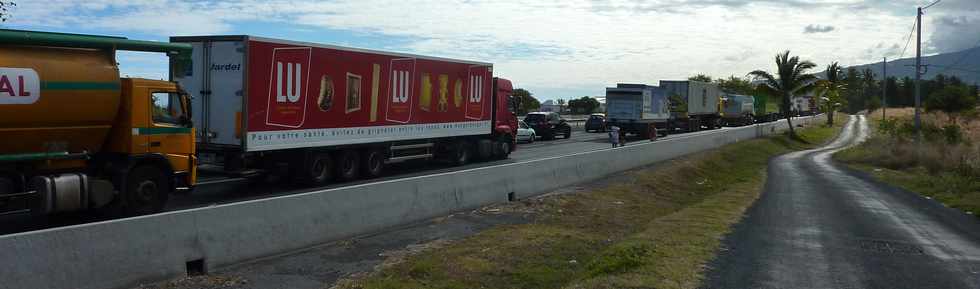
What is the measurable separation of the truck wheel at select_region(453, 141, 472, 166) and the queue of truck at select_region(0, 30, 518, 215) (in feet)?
0.23

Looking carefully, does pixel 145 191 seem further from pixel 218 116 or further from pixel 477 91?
pixel 477 91

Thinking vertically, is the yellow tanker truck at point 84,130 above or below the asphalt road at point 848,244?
above

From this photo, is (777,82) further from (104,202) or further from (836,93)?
(104,202)

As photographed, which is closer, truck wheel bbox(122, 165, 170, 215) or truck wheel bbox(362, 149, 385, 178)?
truck wheel bbox(122, 165, 170, 215)

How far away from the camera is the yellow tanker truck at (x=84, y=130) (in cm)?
1124

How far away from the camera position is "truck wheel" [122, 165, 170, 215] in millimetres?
12805

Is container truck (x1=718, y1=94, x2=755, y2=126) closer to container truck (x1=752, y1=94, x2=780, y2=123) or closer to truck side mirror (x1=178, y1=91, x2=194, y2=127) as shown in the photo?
container truck (x1=752, y1=94, x2=780, y2=123)

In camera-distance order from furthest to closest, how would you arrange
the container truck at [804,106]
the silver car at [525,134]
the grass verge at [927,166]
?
1. the container truck at [804,106]
2. the silver car at [525,134]
3. the grass verge at [927,166]

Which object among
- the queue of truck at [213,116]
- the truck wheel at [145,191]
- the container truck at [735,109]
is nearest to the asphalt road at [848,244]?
the truck wheel at [145,191]

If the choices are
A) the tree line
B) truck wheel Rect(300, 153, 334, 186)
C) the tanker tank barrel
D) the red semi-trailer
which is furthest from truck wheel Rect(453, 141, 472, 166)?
the tree line

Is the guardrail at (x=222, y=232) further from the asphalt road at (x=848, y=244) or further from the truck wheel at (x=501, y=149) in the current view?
the truck wheel at (x=501, y=149)

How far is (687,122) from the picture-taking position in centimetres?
5462

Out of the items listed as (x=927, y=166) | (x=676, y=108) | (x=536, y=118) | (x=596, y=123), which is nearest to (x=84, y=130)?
(x=927, y=166)

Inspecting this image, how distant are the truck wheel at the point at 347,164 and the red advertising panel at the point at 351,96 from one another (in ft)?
1.18
